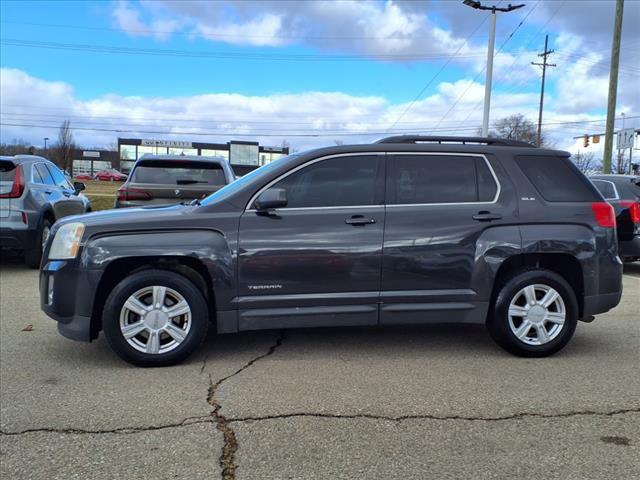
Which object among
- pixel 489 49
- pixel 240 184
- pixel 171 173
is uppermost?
pixel 489 49

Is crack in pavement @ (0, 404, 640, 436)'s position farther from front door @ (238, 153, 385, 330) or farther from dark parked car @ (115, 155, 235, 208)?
dark parked car @ (115, 155, 235, 208)

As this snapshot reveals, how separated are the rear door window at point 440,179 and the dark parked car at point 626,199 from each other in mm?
4617

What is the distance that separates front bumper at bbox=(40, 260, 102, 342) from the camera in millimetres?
4297

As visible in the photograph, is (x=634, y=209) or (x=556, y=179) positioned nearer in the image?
(x=556, y=179)

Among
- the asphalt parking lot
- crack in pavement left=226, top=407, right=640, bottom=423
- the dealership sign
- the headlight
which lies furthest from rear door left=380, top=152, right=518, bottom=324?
the dealership sign

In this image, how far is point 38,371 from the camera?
4.37 meters

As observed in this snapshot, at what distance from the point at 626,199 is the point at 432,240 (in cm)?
640

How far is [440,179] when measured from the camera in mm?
4793

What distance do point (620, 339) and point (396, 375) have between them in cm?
263

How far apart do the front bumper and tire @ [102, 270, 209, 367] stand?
150 millimetres

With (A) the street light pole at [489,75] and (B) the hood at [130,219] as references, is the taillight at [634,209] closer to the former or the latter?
(B) the hood at [130,219]

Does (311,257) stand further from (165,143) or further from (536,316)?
(165,143)

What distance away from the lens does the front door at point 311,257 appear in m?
4.43

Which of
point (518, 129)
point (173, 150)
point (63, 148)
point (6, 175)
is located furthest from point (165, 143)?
point (6, 175)
